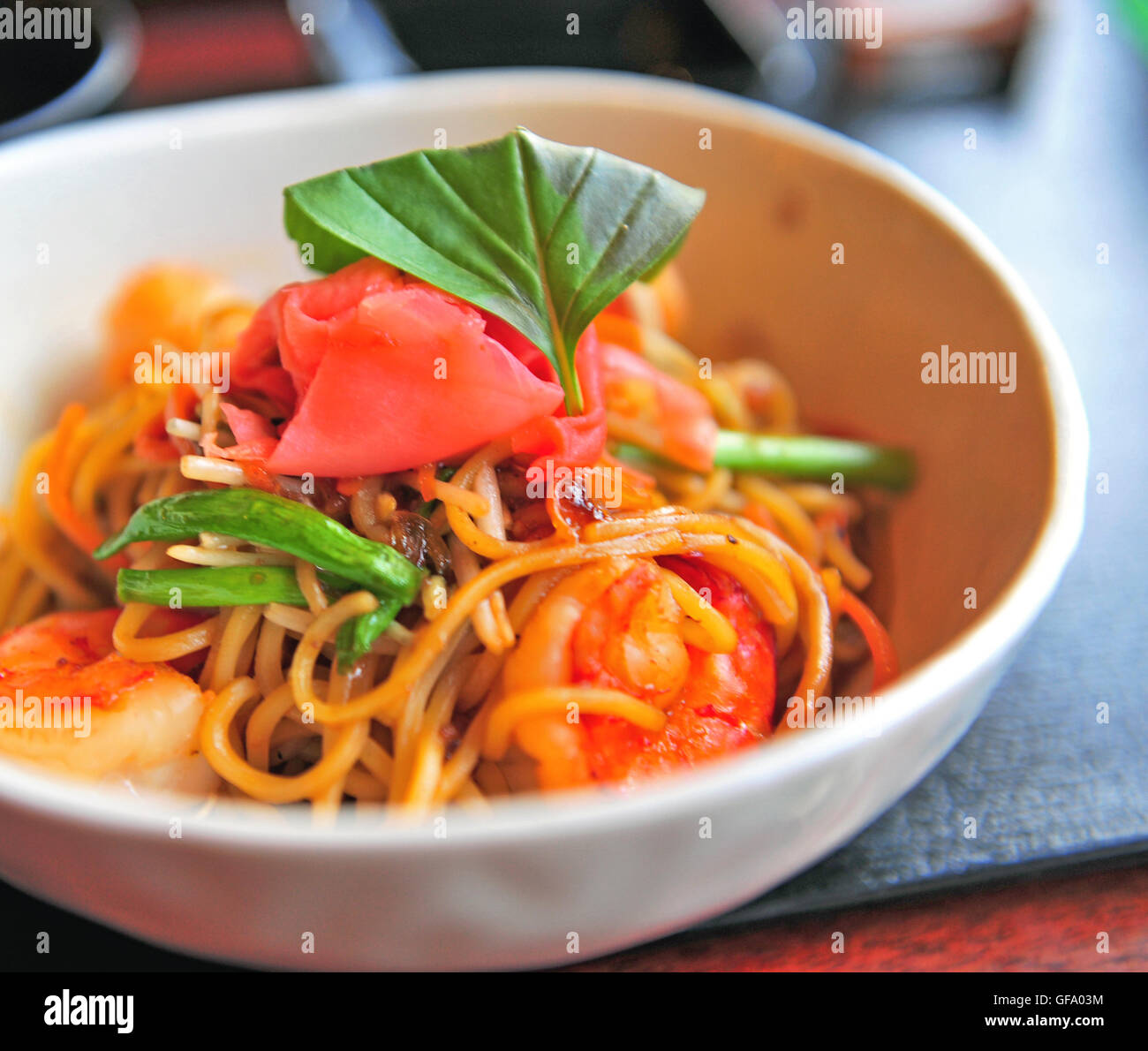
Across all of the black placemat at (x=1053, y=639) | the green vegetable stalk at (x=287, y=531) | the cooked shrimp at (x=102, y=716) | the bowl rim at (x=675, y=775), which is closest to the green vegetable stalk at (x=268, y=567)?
the green vegetable stalk at (x=287, y=531)

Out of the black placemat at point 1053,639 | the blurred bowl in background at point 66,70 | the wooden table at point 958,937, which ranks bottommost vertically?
the wooden table at point 958,937

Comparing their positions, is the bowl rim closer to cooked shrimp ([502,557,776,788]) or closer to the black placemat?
cooked shrimp ([502,557,776,788])

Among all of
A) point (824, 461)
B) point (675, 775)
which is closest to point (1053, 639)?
point (824, 461)

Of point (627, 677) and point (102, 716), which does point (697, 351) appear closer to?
point (627, 677)

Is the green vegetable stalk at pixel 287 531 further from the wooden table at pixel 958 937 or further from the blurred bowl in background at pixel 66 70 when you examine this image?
the blurred bowl in background at pixel 66 70

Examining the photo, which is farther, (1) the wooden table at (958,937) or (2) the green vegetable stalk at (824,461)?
(2) the green vegetable stalk at (824,461)

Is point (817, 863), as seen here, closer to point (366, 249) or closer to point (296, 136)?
point (366, 249)

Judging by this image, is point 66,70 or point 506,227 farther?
point 66,70
